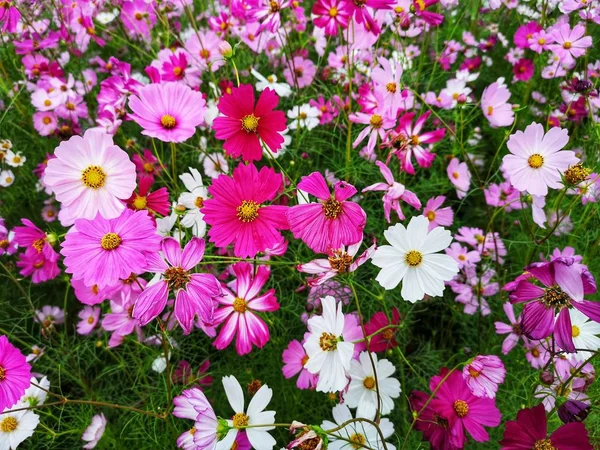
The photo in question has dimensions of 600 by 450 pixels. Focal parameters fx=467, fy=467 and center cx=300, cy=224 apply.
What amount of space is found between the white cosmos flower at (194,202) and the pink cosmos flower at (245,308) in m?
0.11

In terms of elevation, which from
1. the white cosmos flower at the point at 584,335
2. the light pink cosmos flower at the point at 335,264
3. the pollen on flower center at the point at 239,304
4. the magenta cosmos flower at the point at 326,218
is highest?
the white cosmos flower at the point at 584,335

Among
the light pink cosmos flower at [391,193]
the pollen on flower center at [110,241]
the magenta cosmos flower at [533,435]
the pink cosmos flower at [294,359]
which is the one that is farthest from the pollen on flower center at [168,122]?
the magenta cosmos flower at [533,435]

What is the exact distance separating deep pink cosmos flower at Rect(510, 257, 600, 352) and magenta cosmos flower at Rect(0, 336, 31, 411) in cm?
68

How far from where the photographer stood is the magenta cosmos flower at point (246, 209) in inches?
25.2

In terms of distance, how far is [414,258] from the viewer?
0.68 m

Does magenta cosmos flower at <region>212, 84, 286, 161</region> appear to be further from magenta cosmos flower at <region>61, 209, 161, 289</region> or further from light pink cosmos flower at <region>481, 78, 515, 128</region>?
light pink cosmos flower at <region>481, 78, 515, 128</region>

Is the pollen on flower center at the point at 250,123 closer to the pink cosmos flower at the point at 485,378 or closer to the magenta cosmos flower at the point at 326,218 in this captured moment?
the magenta cosmos flower at the point at 326,218

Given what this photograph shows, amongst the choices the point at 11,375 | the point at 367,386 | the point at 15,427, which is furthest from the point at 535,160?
the point at 15,427

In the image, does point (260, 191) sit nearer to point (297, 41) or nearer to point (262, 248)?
point (262, 248)

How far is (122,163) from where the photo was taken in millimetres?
641

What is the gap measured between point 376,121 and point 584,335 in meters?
0.52

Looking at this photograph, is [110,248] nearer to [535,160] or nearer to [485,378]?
[485,378]

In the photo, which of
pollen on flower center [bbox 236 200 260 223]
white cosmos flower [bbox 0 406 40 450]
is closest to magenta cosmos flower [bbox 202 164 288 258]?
pollen on flower center [bbox 236 200 260 223]

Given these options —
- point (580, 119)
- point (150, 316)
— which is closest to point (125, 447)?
point (150, 316)
